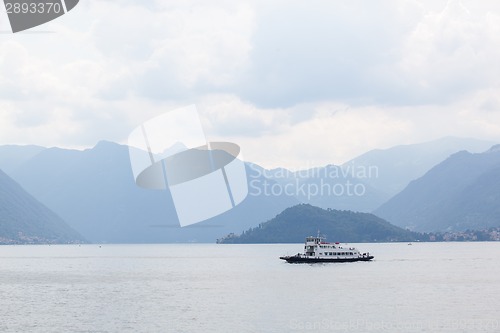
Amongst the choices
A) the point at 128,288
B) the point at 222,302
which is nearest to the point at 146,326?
the point at 222,302

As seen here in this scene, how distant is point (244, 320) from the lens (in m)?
105

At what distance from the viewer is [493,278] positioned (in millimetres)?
187875

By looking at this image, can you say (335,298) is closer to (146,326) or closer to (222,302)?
(222,302)

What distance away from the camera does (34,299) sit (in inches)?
5335

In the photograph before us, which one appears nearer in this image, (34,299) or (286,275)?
(34,299)

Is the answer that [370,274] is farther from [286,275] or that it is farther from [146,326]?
[146,326]

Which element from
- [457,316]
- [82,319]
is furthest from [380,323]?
[82,319]

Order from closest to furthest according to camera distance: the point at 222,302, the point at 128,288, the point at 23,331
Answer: the point at 23,331
the point at 222,302
the point at 128,288

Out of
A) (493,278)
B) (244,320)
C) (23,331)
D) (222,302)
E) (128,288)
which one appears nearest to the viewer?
(23,331)

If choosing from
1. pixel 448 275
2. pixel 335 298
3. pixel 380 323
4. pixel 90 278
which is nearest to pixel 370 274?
pixel 448 275

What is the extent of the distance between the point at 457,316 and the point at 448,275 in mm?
93457

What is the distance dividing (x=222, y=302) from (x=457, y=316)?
42.9m

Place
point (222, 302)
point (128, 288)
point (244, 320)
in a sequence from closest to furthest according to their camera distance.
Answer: point (244, 320) < point (222, 302) < point (128, 288)

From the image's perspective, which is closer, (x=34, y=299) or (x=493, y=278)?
(x=34, y=299)
